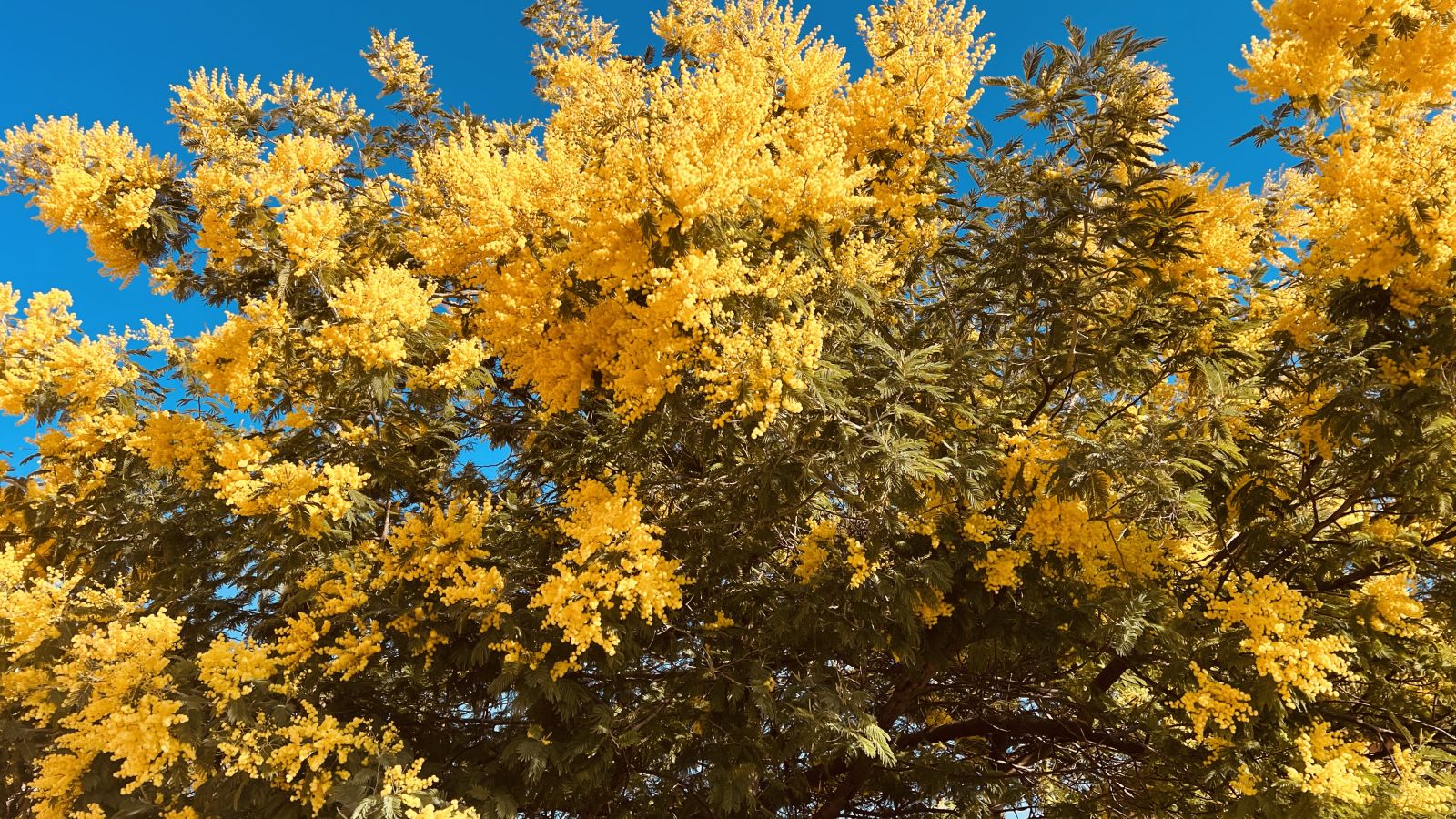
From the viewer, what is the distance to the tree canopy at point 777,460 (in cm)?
424

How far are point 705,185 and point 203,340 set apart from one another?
3.40 meters

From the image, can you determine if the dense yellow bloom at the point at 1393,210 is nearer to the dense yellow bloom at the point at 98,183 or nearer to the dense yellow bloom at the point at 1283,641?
the dense yellow bloom at the point at 1283,641

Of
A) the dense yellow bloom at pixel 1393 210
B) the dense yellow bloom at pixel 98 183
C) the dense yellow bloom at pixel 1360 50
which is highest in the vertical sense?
the dense yellow bloom at pixel 98 183

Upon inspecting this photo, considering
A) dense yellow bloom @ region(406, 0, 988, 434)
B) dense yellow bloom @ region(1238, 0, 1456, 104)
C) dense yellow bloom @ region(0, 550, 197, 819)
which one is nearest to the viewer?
dense yellow bloom @ region(406, 0, 988, 434)

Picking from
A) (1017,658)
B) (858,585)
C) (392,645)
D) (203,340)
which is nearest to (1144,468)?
(858,585)

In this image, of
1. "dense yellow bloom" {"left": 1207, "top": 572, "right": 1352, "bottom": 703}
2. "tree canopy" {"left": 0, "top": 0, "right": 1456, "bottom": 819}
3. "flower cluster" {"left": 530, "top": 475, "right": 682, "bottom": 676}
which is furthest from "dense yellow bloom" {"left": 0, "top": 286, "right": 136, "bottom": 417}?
"dense yellow bloom" {"left": 1207, "top": 572, "right": 1352, "bottom": 703}

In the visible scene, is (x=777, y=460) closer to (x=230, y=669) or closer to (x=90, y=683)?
(x=230, y=669)

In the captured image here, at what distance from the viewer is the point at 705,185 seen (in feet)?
12.8

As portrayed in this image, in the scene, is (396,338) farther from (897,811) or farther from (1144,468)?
(897,811)

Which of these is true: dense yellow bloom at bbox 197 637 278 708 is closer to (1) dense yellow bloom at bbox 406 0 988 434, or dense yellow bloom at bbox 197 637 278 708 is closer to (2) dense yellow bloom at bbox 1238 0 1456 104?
(1) dense yellow bloom at bbox 406 0 988 434

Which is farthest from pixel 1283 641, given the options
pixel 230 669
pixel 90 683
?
pixel 90 683

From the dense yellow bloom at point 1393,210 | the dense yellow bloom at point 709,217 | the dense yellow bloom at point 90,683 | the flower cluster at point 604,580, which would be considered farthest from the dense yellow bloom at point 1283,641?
the dense yellow bloom at point 90,683

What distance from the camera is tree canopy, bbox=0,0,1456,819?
4238 millimetres

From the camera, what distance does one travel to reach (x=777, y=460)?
469 cm
